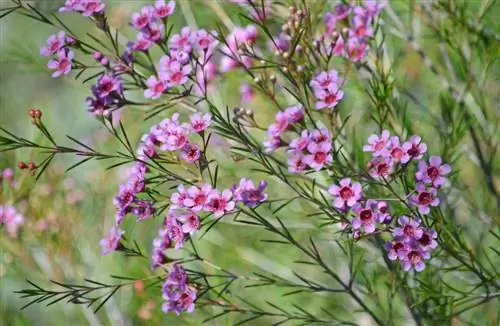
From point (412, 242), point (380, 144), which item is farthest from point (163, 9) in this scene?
point (412, 242)

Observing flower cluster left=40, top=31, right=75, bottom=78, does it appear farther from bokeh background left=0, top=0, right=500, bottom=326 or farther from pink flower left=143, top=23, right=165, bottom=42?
bokeh background left=0, top=0, right=500, bottom=326

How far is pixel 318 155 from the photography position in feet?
2.91

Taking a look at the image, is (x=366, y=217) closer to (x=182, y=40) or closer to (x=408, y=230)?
(x=408, y=230)

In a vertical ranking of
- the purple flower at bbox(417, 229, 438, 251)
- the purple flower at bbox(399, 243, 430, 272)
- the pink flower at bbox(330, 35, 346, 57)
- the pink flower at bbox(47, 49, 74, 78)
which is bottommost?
the purple flower at bbox(399, 243, 430, 272)

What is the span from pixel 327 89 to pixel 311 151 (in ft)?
0.37

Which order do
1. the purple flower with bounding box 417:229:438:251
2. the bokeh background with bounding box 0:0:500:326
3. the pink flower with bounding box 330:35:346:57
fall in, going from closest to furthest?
1. the purple flower with bounding box 417:229:438:251
2. the pink flower with bounding box 330:35:346:57
3. the bokeh background with bounding box 0:0:500:326

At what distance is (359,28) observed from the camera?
1.13 m

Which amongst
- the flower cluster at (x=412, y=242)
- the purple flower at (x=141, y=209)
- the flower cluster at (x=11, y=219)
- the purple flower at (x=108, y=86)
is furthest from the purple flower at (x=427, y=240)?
the flower cluster at (x=11, y=219)

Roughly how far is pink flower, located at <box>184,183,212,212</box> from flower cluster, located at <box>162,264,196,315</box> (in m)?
0.12

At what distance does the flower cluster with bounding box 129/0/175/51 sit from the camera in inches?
39.6

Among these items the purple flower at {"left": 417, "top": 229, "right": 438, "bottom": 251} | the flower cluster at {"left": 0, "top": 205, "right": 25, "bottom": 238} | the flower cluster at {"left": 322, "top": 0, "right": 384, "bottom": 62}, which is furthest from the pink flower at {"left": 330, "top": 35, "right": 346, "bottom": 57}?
the flower cluster at {"left": 0, "top": 205, "right": 25, "bottom": 238}

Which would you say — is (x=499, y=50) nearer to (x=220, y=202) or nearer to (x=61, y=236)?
(x=220, y=202)

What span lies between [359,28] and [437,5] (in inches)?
9.7

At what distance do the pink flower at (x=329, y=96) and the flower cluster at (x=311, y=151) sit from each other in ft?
0.14
